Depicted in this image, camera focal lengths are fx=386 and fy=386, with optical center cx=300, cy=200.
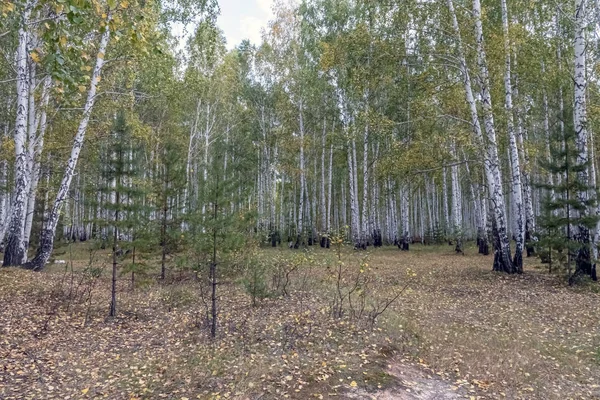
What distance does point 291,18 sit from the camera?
78.5ft

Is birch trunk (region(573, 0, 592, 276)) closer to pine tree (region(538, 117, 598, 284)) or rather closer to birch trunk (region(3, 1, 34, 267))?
pine tree (region(538, 117, 598, 284))

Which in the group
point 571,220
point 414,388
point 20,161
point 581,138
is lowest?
point 414,388

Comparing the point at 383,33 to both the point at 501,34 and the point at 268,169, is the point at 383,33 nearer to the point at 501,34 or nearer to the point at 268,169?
the point at 501,34

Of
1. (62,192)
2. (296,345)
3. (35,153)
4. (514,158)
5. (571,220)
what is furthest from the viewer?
(514,158)

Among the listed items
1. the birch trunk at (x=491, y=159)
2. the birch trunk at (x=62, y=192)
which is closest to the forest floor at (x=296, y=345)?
the birch trunk at (x=62, y=192)

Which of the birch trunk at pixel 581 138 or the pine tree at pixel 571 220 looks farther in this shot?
the birch trunk at pixel 581 138

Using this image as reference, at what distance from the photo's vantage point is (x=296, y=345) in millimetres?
5723

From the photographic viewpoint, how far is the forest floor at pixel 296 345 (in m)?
4.59

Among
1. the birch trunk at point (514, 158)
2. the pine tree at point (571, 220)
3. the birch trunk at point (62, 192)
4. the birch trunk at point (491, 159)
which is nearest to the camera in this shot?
the pine tree at point (571, 220)

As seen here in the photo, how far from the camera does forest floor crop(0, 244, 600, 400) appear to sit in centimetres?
459

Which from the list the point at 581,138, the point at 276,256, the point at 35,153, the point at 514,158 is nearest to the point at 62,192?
the point at 35,153

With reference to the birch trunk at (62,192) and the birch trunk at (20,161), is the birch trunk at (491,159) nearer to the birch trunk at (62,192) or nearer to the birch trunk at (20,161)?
the birch trunk at (62,192)

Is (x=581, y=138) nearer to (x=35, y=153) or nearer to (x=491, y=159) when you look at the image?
(x=491, y=159)

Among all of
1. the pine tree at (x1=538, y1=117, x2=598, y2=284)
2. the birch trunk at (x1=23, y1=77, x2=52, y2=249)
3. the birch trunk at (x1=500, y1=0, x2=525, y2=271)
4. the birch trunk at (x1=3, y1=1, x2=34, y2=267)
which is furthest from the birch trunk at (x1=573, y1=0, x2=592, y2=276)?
the birch trunk at (x1=23, y1=77, x2=52, y2=249)
